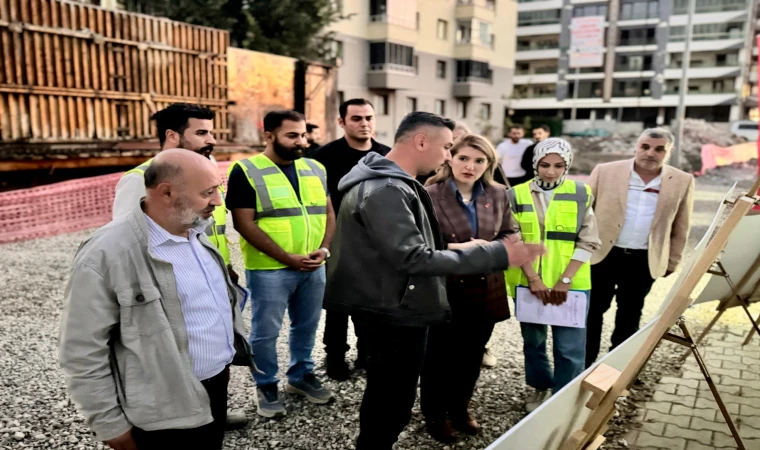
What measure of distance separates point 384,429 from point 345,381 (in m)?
1.50

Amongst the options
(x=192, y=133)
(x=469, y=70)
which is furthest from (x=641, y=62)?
(x=192, y=133)

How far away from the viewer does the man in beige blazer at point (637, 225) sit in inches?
156

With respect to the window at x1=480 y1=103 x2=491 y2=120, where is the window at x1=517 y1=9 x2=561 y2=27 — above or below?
above

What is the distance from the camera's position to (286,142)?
3488mm

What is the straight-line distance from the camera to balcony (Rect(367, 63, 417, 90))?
29.2 meters

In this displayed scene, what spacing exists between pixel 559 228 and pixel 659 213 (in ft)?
3.20

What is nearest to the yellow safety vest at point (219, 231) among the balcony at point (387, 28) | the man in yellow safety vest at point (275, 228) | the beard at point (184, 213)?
the man in yellow safety vest at point (275, 228)

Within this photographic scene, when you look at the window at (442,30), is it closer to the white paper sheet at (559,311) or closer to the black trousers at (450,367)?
the white paper sheet at (559,311)

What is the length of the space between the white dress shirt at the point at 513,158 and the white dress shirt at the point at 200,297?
658 cm

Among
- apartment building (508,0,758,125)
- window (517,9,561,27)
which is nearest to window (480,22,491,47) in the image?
apartment building (508,0,758,125)

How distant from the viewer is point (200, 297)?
6.86 ft

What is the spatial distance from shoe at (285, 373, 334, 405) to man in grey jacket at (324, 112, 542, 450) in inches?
43.4

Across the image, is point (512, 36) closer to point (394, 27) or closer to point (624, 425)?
point (394, 27)

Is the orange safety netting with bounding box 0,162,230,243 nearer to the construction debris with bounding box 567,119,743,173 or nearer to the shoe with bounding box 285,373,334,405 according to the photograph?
the shoe with bounding box 285,373,334,405
